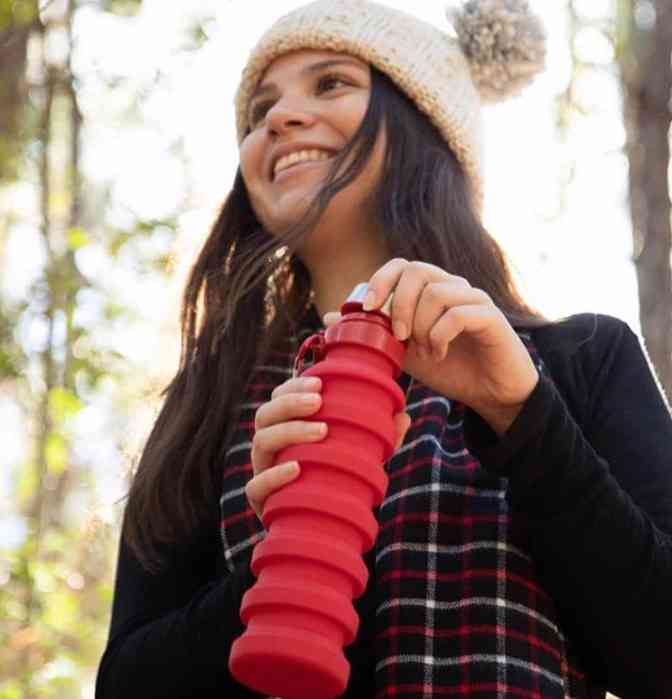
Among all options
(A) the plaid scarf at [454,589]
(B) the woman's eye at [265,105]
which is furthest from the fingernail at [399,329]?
(B) the woman's eye at [265,105]

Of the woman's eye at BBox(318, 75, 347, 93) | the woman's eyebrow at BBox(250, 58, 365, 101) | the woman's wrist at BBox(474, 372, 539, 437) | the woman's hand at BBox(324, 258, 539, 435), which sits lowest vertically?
the woman's wrist at BBox(474, 372, 539, 437)

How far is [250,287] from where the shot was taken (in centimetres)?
248

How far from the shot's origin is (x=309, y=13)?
2617mm

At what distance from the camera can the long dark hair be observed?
7.27ft

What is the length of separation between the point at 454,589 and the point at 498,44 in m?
1.38

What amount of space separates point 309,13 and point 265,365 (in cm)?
72

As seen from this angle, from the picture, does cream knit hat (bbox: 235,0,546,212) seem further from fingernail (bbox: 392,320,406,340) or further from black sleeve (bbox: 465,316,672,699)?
fingernail (bbox: 392,320,406,340)

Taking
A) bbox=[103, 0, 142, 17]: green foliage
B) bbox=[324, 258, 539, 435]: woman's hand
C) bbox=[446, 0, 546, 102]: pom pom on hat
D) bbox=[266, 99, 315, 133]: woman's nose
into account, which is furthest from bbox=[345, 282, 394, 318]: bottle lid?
bbox=[103, 0, 142, 17]: green foliage

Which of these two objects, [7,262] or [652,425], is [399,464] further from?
[7,262]

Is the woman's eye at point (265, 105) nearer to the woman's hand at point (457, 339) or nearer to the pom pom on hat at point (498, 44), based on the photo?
the pom pom on hat at point (498, 44)

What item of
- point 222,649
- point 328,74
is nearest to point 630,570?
point 222,649

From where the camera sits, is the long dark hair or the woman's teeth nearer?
the long dark hair

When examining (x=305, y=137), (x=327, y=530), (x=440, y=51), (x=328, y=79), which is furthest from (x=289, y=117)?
(x=327, y=530)

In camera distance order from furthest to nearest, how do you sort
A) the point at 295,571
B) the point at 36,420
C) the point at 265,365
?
the point at 36,420 < the point at 265,365 < the point at 295,571
